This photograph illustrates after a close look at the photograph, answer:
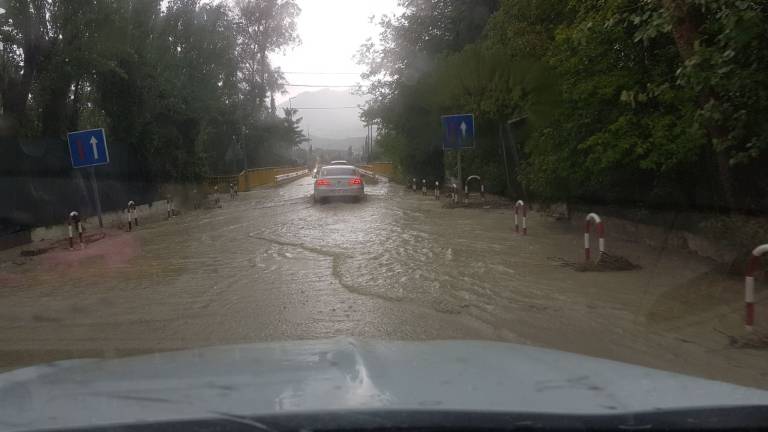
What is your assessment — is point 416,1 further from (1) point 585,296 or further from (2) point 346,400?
(2) point 346,400

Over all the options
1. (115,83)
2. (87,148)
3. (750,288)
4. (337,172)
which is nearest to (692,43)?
(750,288)

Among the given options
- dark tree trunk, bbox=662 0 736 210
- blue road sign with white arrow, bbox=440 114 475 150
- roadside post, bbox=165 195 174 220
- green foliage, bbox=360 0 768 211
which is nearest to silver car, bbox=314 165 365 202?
blue road sign with white arrow, bbox=440 114 475 150

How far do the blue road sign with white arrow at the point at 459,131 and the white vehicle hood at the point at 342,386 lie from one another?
1613cm

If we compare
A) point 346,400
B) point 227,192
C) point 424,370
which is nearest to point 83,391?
point 346,400

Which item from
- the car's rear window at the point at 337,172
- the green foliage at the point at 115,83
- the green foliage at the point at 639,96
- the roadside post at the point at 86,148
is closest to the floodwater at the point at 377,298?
the green foliage at the point at 639,96

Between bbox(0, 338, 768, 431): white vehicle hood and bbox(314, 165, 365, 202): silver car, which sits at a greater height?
bbox(0, 338, 768, 431): white vehicle hood

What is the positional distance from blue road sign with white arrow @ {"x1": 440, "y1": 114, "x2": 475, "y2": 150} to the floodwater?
6.45 m

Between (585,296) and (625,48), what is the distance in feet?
Result: 14.8

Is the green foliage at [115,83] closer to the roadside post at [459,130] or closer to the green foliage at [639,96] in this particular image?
the roadside post at [459,130]

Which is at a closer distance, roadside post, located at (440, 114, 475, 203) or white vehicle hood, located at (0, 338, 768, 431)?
white vehicle hood, located at (0, 338, 768, 431)

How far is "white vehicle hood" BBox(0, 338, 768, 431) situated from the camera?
7.81 feet

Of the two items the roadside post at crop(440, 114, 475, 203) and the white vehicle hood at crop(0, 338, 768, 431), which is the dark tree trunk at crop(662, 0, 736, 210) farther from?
the roadside post at crop(440, 114, 475, 203)

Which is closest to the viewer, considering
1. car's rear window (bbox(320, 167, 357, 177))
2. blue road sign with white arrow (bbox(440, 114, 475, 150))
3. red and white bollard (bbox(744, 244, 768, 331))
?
red and white bollard (bbox(744, 244, 768, 331))

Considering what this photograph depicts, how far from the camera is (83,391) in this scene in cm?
286
